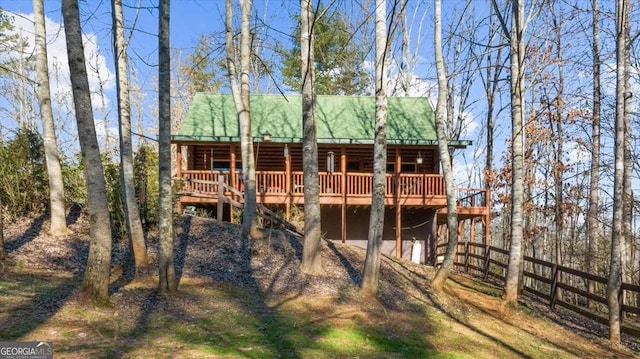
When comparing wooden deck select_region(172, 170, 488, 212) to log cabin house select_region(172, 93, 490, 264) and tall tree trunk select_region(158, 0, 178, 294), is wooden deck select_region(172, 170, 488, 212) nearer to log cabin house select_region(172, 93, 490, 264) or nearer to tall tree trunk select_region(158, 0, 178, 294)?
log cabin house select_region(172, 93, 490, 264)

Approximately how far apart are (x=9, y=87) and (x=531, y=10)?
31.7 m

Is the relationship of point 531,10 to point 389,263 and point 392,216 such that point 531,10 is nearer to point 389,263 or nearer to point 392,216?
point 389,263

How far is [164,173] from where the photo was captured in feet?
23.0

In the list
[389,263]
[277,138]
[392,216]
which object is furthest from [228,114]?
[389,263]

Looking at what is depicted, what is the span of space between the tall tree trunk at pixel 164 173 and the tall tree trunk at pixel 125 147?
1357mm

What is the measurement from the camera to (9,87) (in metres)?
28.1

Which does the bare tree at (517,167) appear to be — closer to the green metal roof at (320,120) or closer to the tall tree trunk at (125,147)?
the green metal roof at (320,120)

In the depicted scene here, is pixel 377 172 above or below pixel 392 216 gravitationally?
above

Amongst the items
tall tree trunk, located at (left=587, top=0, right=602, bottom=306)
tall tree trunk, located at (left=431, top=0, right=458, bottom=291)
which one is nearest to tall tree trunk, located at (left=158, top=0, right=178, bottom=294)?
tall tree trunk, located at (left=431, top=0, right=458, bottom=291)

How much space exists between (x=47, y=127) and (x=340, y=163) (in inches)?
429

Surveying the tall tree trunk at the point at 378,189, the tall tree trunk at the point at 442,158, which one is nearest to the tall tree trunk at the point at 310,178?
the tall tree trunk at the point at 378,189

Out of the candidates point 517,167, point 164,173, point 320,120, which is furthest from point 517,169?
point 320,120

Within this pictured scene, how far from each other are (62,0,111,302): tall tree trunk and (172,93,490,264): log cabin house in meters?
8.72

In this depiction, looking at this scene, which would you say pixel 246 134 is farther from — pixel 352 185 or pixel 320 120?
pixel 320 120
